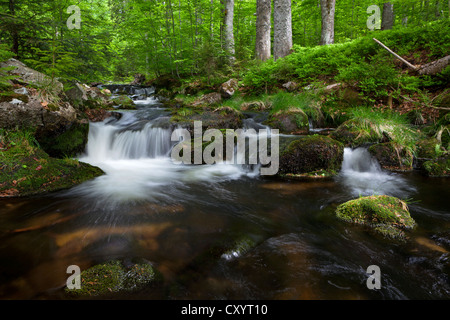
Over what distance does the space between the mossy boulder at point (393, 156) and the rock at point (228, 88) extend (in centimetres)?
675

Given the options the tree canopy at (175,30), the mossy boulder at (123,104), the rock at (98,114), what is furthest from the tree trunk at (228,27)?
the rock at (98,114)

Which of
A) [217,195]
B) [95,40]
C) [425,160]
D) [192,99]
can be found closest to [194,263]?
[217,195]

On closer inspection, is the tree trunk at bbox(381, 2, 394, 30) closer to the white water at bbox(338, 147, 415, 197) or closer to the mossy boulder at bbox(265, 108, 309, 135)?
the mossy boulder at bbox(265, 108, 309, 135)

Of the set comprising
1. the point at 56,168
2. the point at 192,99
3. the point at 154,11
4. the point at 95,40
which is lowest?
the point at 56,168

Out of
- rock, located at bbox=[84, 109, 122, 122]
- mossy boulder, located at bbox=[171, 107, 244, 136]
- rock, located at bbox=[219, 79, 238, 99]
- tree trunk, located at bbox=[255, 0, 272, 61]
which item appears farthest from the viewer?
tree trunk, located at bbox=[255, 0, 272, 61]

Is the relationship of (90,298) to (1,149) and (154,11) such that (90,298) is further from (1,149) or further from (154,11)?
(154,11)

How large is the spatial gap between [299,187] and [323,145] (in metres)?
1.16

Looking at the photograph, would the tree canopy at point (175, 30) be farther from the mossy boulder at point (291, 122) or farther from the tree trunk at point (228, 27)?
the mossy boulder at point (291, 122)

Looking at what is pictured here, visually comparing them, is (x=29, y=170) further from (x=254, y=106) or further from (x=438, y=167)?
(x=438, y=167)

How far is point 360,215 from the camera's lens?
9.39 feet

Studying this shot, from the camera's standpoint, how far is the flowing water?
188 centimetres

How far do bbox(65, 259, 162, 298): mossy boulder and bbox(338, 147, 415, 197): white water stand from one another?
3456 mm

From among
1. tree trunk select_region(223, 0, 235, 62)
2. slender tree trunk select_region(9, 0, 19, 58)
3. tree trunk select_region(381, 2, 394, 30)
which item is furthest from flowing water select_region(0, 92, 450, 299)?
tree trunk select_region(381, 2, 394, 30)

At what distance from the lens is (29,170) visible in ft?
12.0
